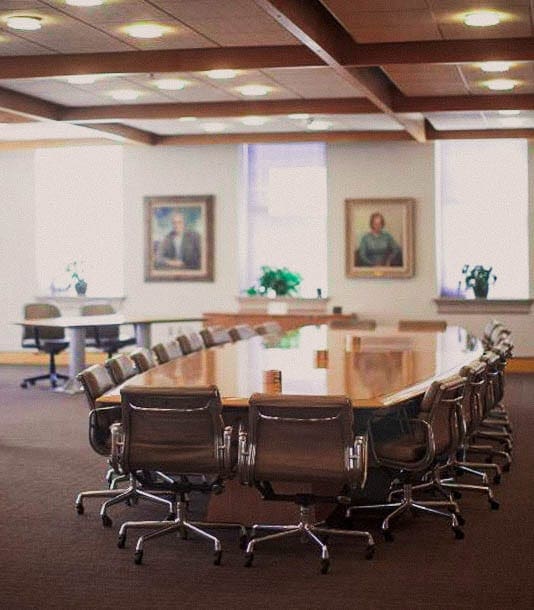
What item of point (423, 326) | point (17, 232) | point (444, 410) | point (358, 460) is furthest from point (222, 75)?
point (17, 232)

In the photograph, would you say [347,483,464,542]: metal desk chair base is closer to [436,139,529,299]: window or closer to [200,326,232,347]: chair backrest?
[200,326,232,347]: chair backrest

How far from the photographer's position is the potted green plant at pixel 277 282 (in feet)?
52.6

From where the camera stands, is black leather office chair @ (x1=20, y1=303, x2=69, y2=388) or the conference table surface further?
black leather office chair @ (x1=20, y1=303, x2=69, y2=388)

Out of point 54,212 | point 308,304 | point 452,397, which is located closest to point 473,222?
point 308,304

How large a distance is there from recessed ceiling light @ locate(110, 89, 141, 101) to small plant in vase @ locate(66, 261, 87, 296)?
533 cm

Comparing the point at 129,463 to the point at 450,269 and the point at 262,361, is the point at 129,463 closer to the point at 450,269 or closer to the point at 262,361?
the point at 262,361

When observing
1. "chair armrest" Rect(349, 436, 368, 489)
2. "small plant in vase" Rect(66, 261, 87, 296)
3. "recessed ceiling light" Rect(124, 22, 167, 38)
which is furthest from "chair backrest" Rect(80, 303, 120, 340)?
"chair armrest" Rect(349, 436, 368, 489)

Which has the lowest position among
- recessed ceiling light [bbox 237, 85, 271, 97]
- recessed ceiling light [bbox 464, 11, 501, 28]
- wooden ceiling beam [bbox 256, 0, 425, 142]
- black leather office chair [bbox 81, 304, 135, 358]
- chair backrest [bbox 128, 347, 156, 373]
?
black leather office chair [bbox 81, 304, 135, 358]

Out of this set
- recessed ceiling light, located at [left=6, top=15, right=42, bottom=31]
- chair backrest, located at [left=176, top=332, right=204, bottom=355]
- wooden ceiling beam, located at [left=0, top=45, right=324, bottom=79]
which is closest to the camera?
recessed ceiling light, located at [left=6, top=15, right=42, bottom=31]

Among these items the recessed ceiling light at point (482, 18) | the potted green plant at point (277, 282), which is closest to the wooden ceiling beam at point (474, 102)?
the recessed ceiling light at point (482, 18)

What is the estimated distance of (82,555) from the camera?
20.2 feet

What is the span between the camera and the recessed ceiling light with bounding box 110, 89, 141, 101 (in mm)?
11430

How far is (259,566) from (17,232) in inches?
473

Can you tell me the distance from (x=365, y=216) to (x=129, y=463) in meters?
10.1
